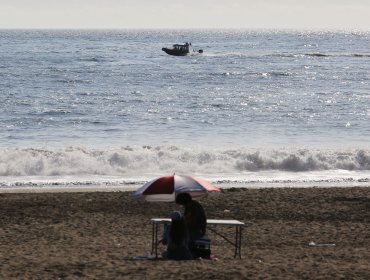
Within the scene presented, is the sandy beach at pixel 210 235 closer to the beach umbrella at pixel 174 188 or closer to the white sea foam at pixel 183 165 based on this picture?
the beach umbrella at pixel 174 188

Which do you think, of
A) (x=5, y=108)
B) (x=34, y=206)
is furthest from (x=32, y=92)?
(x=34, y=206)

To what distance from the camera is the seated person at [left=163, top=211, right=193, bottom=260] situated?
1325 cm

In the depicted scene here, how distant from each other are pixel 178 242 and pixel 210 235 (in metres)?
3.33

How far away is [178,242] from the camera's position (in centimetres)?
1328

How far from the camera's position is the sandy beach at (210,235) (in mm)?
12344

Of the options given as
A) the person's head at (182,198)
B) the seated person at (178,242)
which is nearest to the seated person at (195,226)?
the person's head at (182,198)

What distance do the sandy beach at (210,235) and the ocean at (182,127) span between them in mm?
4217

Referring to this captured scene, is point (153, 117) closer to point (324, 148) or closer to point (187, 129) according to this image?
point (187, 129)

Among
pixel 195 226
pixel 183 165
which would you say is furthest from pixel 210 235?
pixel 183 165

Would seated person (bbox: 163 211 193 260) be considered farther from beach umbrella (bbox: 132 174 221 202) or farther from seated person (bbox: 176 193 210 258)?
beach umbrella (bbox: 132 174 221 202)

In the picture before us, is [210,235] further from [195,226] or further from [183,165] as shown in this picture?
[183,165]

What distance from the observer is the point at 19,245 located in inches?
598

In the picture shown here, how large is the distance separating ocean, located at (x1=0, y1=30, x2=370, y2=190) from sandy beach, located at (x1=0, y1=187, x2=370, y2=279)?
166 inches

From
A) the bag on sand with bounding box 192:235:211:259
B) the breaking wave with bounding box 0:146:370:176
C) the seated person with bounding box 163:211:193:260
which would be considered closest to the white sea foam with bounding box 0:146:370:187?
the breaking wave with bounding box 0:146:370:176
